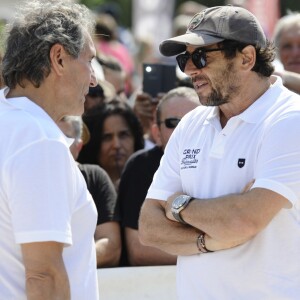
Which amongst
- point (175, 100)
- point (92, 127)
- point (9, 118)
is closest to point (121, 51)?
point (92, 127)

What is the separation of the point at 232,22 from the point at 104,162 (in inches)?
114

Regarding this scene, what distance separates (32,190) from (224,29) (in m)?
1.30

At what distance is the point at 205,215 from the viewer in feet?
11.7

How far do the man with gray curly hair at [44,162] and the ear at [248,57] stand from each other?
2.44 ft

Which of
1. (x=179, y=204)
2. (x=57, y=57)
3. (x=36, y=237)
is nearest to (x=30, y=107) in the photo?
(x=57, y=57)

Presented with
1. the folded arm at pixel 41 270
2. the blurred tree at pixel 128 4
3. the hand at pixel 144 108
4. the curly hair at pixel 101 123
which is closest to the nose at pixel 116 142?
the curly hair at pixel 101 123

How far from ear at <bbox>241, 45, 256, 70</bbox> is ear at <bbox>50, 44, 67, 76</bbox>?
94 centimetres

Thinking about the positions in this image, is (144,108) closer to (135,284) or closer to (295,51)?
(295,51)

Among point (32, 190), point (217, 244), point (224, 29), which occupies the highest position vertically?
point (224, 29)

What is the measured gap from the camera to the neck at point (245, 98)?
3.75m

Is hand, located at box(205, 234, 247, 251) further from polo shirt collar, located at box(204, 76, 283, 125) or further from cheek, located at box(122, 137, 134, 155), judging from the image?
cheek, located at box(122, 137, 134, 155)

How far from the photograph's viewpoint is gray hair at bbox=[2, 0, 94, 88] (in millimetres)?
3066

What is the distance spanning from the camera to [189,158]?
3740 millimetres

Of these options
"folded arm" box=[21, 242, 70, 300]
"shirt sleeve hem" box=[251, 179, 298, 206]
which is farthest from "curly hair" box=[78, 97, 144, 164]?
"folded arm" box=[21, 242, 70, 300]
